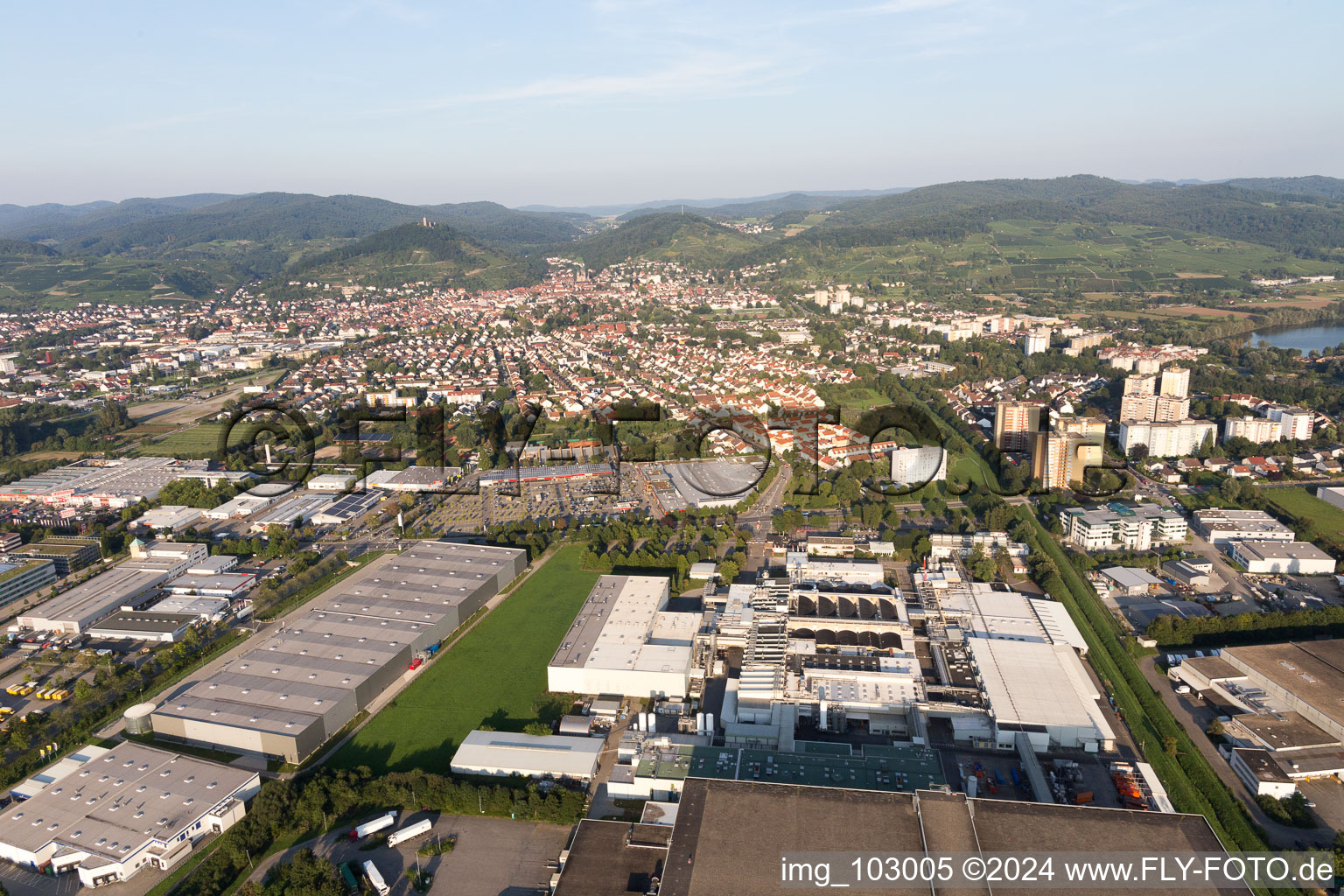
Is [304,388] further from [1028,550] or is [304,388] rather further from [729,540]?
[1028,550]

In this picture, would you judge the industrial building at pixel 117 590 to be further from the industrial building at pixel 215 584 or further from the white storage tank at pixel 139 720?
the white storage tank at pixel 139 720

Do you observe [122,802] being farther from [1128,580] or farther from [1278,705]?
[1128,580]

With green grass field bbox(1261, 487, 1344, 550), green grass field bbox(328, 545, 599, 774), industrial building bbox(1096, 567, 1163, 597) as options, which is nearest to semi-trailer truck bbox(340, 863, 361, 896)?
green grass field bbox(328, 545, 599, 774)

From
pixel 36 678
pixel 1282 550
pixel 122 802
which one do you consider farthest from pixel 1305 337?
pixel 36 678

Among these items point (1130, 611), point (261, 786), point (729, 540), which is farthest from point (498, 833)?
point (1130, 611)

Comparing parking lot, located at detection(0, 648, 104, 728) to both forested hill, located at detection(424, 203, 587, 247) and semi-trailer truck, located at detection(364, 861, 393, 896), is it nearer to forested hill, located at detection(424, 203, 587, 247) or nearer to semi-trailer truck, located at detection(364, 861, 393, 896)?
semi-trailer truck, located at detection(364, 861, 393, 896)
